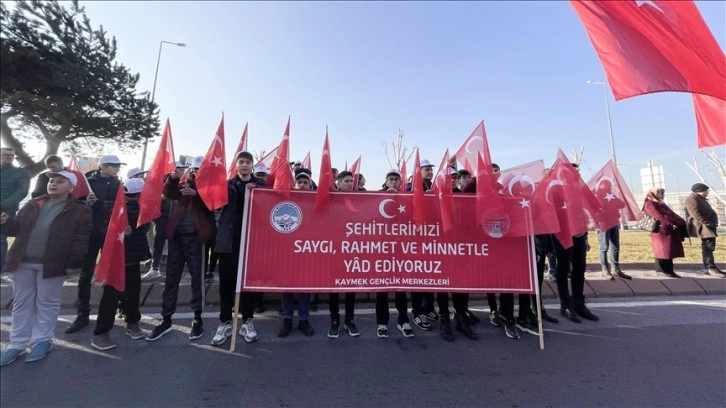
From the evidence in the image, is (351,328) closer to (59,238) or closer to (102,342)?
(102,342)

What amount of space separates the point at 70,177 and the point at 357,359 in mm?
2994

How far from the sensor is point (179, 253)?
12.3ft

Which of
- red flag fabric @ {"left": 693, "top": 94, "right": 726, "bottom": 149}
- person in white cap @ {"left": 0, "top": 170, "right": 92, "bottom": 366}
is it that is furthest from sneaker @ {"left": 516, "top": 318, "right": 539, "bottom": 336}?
person in white cap @ {"left": 0, "top": 170, "right": 92, "bottom": 366}

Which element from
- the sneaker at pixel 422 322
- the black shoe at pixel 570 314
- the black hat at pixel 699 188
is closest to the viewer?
the sneaker at pixel 422 322

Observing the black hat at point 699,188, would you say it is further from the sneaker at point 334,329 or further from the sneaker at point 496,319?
the sneaker at point 334,329

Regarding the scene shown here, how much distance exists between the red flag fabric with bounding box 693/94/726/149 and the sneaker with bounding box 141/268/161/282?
23.1 feet

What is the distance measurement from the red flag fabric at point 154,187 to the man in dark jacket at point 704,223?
9.14 m

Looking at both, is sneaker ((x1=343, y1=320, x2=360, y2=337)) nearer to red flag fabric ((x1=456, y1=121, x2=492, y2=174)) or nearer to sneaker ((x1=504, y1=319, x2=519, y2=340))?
sneaker ((x1=504, y1=319, x2=519, y2=340))

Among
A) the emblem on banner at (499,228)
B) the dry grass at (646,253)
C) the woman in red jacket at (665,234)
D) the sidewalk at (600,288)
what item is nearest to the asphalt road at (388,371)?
the sidewalk at (600,288)

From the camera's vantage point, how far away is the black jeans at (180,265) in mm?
3645

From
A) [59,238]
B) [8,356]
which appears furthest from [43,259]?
[8,356]

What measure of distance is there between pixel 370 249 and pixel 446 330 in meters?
1.22

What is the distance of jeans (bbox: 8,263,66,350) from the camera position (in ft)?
8.36

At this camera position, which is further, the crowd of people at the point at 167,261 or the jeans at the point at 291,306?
the jeans at the point at 291,306
